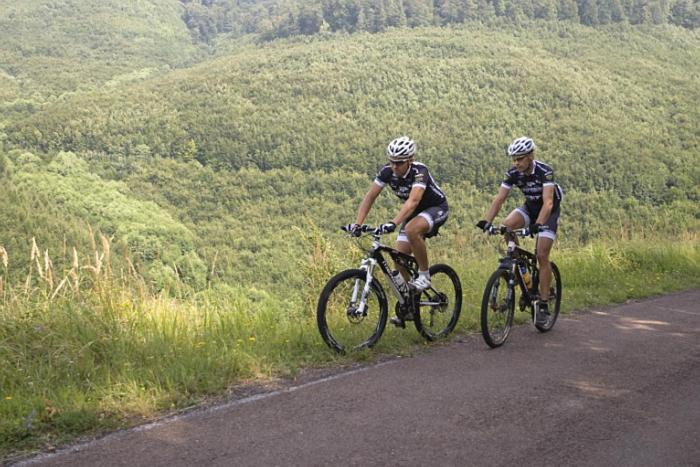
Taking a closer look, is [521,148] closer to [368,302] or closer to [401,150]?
[401,150]

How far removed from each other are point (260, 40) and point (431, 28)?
43.6m

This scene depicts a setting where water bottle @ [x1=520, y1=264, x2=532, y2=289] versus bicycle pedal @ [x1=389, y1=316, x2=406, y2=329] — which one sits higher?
water bottle @ [x1=520, y1=264, x2=532, y2=289]

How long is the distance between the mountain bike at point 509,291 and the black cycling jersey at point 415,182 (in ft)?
2.15

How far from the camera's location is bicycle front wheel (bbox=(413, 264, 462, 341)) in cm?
689

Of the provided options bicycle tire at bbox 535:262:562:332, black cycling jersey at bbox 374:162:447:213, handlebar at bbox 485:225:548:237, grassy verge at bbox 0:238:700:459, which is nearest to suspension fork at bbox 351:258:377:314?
grassy verge at bbox 0:238:700:459

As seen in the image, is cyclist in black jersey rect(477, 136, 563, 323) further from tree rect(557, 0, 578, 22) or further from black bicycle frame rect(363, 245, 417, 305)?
tree rect(557, 0, 578, 22)

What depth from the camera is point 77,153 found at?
9738 cm

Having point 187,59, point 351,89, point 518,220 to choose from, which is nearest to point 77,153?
point 351,89

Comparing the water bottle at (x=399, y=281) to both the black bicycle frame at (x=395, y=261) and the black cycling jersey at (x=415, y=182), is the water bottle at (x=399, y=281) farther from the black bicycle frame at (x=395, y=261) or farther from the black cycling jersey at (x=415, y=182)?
the black cycling jersey at (x=415, y=182)

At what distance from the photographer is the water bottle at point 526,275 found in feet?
24.5

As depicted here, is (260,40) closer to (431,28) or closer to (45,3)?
(431,28)

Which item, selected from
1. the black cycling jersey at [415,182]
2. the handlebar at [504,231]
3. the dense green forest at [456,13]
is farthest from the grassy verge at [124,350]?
the dense green forest at [456,13]

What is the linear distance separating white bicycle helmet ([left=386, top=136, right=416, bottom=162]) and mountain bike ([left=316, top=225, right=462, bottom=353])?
765mm

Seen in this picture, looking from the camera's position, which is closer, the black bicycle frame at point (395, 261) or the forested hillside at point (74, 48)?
the black bicycle frame at point (395, 261)
